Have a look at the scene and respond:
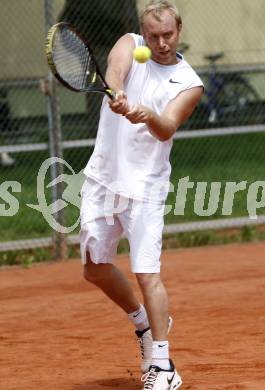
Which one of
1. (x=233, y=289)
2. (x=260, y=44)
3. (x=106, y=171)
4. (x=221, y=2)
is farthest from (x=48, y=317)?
(x=260, y=44)

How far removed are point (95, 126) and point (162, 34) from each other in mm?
5324

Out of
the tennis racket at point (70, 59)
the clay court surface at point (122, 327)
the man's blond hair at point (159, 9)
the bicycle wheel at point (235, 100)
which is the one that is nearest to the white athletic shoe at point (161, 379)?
the clay court surface at point (122, 327)

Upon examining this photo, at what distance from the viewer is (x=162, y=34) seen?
16.8 feet

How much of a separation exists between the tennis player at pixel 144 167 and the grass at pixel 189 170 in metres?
4.23

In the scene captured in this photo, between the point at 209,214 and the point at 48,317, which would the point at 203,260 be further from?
the point at 48,317

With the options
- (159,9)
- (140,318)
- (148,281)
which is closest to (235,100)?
(140,318)

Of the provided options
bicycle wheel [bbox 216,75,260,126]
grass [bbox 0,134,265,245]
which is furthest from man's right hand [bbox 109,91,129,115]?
bicycle wheel [bbox 216,75,260,126]

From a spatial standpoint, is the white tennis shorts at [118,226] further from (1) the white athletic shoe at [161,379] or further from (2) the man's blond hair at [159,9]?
(2) the man's blond hair at [159,9]

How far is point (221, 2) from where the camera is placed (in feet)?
37.4

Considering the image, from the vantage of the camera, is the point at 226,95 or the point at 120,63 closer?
the point at 120,63

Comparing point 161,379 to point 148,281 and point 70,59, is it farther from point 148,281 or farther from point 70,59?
point 70,59

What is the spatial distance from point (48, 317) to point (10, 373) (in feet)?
5.01

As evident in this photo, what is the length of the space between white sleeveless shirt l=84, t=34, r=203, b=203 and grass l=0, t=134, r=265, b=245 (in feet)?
14.3

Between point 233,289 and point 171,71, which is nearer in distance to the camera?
point 171,71
